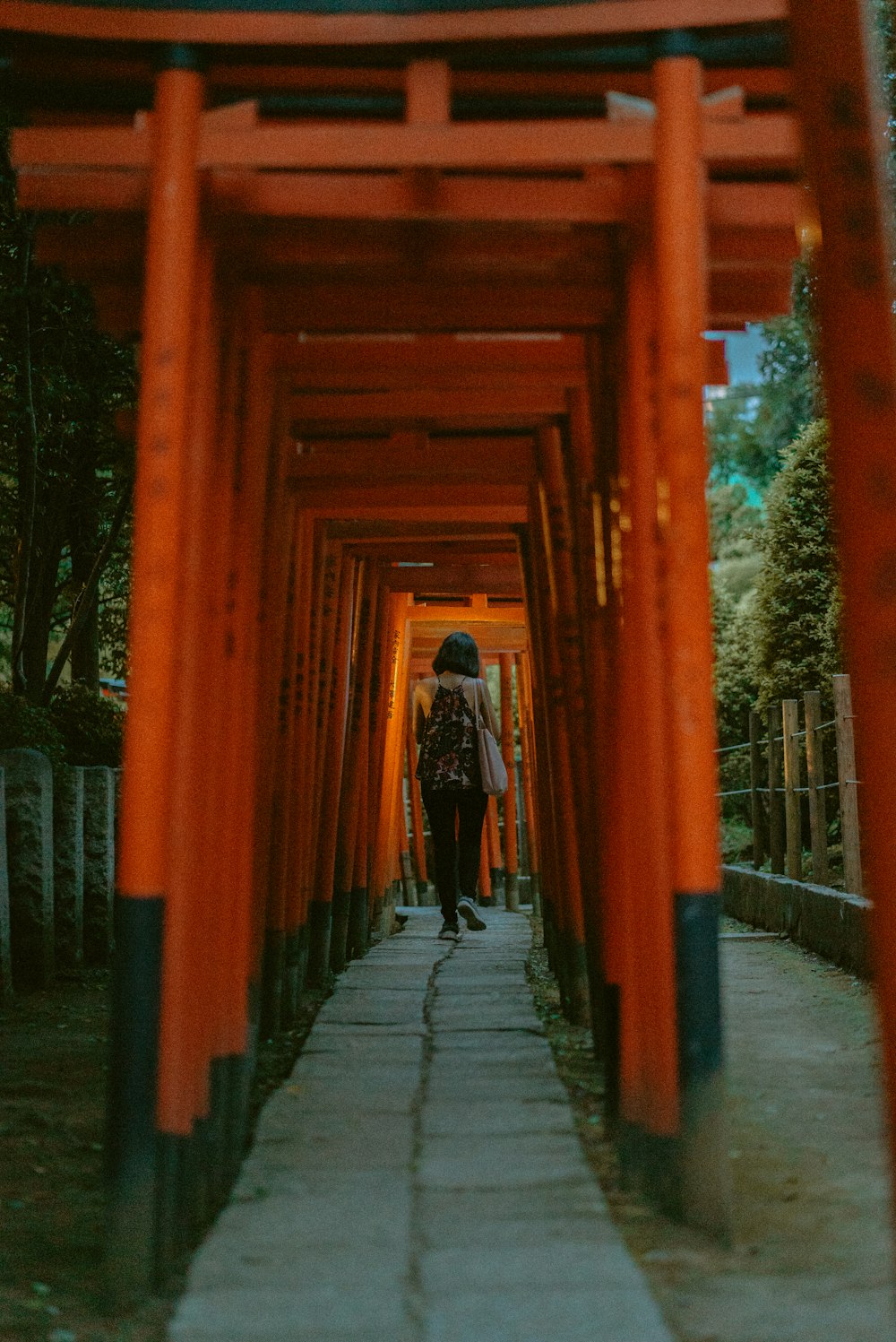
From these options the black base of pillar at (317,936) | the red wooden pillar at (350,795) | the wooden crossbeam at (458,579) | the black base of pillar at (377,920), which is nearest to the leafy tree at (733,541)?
the wooden crossbeam at (458,579)

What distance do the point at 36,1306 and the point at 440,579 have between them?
647 cm

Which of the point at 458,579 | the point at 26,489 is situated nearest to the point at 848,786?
the point at 458,579

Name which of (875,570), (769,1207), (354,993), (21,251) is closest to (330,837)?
(354,993)

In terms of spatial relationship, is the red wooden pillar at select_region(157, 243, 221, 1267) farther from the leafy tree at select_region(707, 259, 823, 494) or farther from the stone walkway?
the leafy tree at select_region(707, 259, 823, 494)

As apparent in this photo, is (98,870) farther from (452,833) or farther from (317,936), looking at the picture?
(452,833)

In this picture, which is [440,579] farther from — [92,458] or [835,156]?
[835,156]

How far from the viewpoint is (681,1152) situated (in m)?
2.64

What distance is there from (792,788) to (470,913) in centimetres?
274

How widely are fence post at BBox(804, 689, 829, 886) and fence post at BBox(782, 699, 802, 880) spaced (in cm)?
63

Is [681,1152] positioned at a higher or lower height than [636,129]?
lower

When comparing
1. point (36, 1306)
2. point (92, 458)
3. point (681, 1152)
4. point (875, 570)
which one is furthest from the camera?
point (92, 458)

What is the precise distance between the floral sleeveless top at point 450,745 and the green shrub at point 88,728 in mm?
3133

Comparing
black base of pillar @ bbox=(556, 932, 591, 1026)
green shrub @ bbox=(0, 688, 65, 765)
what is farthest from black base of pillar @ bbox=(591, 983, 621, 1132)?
green shrub @ bbox=(0, 688, 65, 765)

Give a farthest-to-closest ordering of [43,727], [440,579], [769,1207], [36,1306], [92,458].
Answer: [92,458], [440,579], [43,727], [769,1207], [36,1306]
